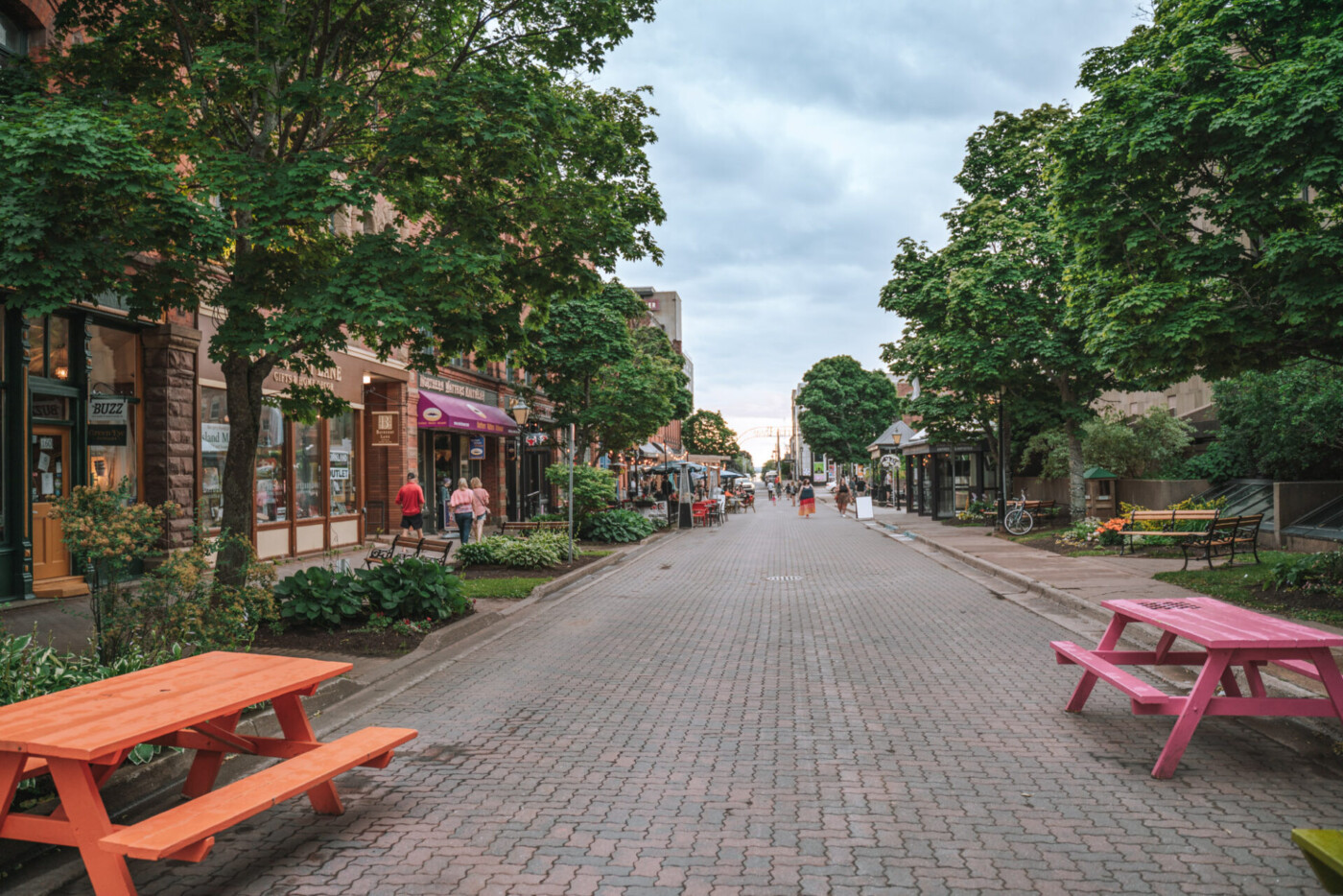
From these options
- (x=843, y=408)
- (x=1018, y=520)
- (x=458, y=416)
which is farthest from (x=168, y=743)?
(x=843, y=408)

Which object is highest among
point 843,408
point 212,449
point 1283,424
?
point 843,408

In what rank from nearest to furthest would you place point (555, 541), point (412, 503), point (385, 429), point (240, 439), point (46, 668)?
point (46, 668)
point (240, 439)
point (555, 541)
point (412, 503)
point (385, 429)

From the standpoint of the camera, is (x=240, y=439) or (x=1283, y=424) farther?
(x=1283, y=424)


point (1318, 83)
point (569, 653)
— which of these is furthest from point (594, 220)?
point (1318, 83)

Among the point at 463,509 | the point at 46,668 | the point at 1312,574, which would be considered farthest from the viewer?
the point at 463,509

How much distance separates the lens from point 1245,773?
5027 millimetres

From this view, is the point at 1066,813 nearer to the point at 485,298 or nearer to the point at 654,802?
the point at 654,802

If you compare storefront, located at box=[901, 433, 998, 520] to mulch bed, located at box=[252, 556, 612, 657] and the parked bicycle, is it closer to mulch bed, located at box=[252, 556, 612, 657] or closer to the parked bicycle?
the parked bicycle

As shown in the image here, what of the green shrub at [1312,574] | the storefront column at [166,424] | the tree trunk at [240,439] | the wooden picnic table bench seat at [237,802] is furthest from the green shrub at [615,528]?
the wooden picnic table bench seat at [237,802]

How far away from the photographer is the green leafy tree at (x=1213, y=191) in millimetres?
8406

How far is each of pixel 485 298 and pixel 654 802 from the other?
6.26m

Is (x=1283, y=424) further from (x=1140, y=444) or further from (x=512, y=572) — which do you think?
(x=512, y=572)

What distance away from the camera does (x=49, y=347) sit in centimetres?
1177

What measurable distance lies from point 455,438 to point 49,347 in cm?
1627
